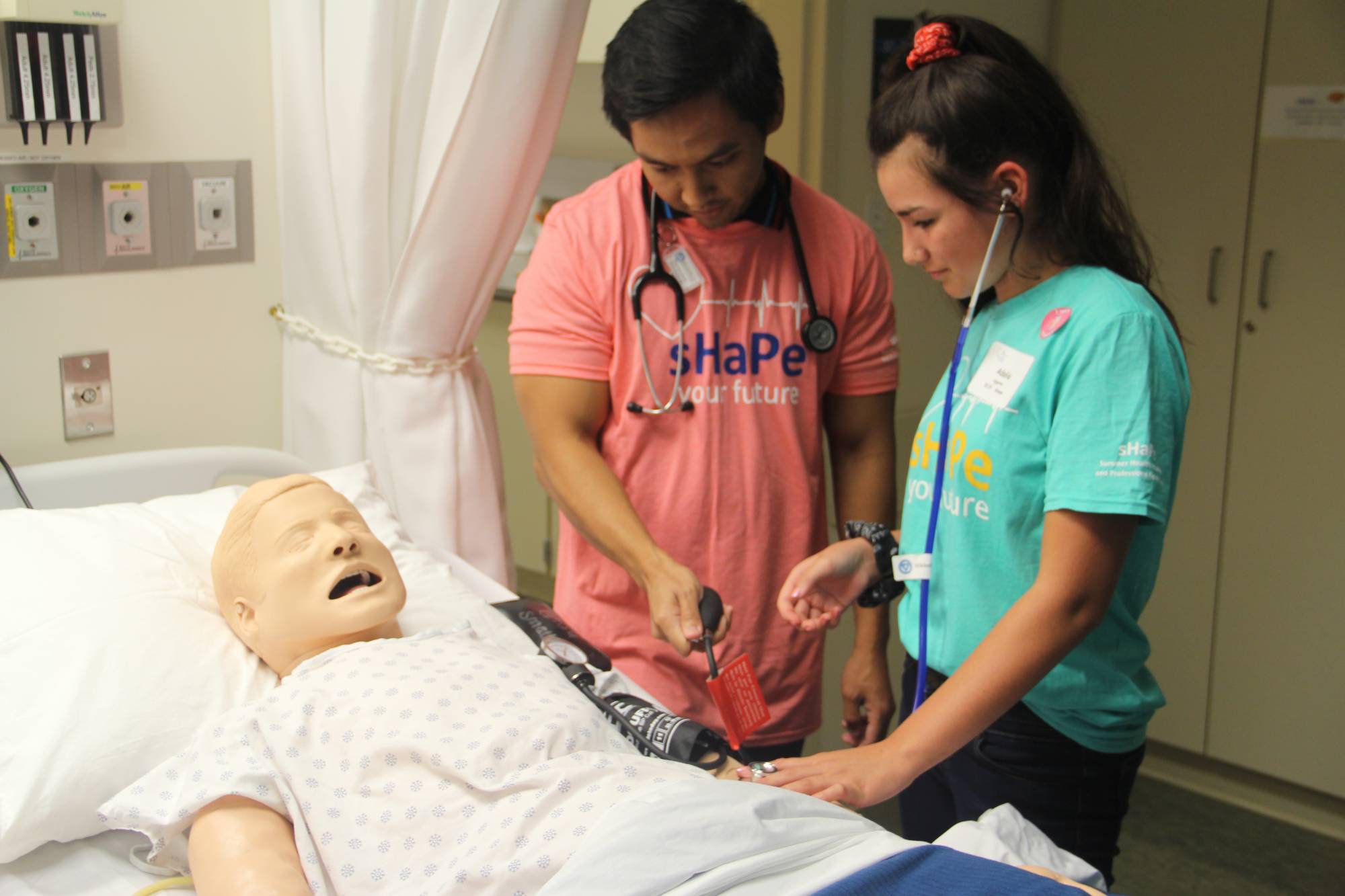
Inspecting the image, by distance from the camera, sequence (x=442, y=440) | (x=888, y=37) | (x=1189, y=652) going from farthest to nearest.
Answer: (x=1189, y=652)
(x=888, y=37)
(x=442, y=440)

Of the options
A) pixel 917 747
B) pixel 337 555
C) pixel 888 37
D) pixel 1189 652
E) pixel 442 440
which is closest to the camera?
pixel 917 747

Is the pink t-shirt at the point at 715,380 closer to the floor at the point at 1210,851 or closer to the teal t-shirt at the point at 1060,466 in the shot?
the teal t-shirt at the point at 1060,466

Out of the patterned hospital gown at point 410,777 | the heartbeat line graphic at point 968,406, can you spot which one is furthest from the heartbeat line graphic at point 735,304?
the patterned hospital gown at point 410,777

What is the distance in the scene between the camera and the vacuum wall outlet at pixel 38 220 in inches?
67.8

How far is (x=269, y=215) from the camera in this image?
2.09 metres

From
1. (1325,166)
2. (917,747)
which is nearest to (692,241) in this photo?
(917,747)

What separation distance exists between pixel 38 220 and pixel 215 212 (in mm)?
295

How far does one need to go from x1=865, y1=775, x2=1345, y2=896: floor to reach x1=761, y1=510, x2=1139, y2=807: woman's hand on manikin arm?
1.48m

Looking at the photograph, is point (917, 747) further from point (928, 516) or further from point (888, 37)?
point (888, 37)

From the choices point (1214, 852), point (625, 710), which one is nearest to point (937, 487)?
point (625, 710)

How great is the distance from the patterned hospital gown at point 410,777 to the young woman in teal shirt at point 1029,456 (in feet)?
0.75

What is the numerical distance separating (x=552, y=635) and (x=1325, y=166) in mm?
1994

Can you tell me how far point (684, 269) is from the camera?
167cm

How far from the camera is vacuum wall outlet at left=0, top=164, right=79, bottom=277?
5.65 ft
